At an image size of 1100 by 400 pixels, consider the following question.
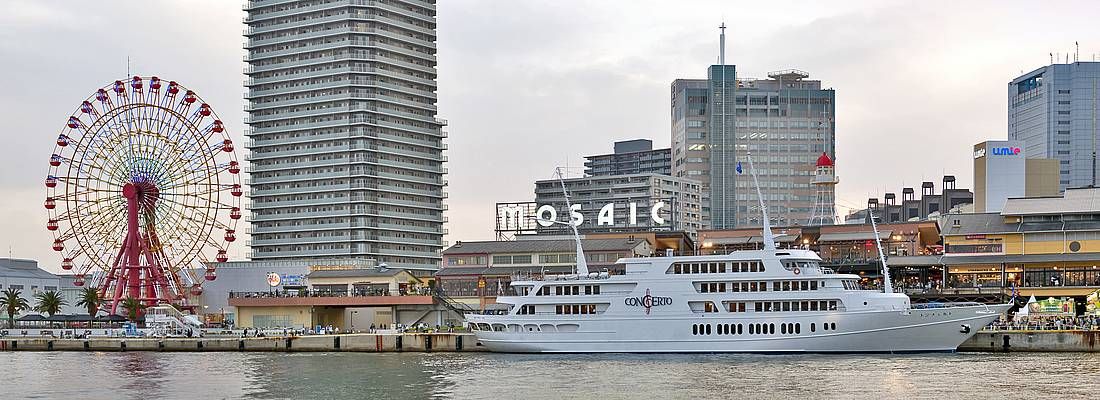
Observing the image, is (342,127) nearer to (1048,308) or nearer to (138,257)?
(138,257)

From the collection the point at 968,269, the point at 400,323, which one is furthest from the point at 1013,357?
the point at 400,323

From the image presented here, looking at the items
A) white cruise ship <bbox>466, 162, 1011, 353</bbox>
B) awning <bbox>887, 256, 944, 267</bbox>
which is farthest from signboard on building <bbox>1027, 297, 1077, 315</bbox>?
awning <bbox>887, 256, 944, 267</bbox>

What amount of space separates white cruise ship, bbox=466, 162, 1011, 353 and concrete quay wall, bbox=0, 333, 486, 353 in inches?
333

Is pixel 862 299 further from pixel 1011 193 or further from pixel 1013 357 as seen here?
pixel 1011 193

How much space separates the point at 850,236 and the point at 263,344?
53550 millimetres

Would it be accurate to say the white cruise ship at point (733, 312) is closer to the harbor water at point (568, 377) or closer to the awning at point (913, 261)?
the harbor water at point (568, 377)

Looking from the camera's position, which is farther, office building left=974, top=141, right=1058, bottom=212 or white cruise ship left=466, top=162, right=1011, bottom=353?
office building left=974, top=141, right=1058, bottom=212

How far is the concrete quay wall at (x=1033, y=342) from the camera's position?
263 ft

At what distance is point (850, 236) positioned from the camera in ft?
394

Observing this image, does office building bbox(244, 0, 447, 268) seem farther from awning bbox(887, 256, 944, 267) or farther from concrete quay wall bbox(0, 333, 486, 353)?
awning bbox(887, 256, 944, 267)

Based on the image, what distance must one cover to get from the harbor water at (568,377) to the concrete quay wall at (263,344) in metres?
6.04

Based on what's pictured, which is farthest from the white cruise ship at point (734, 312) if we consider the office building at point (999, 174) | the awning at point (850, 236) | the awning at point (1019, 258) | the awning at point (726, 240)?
the office building at point (999, 174)

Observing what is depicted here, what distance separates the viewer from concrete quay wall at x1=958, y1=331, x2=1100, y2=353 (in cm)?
8025

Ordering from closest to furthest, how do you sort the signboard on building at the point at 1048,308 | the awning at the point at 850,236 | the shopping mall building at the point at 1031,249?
the signboard on building at the point at 1048,308, the shopping mall building at the point at 1031,249, the awning at the point at 850,236
